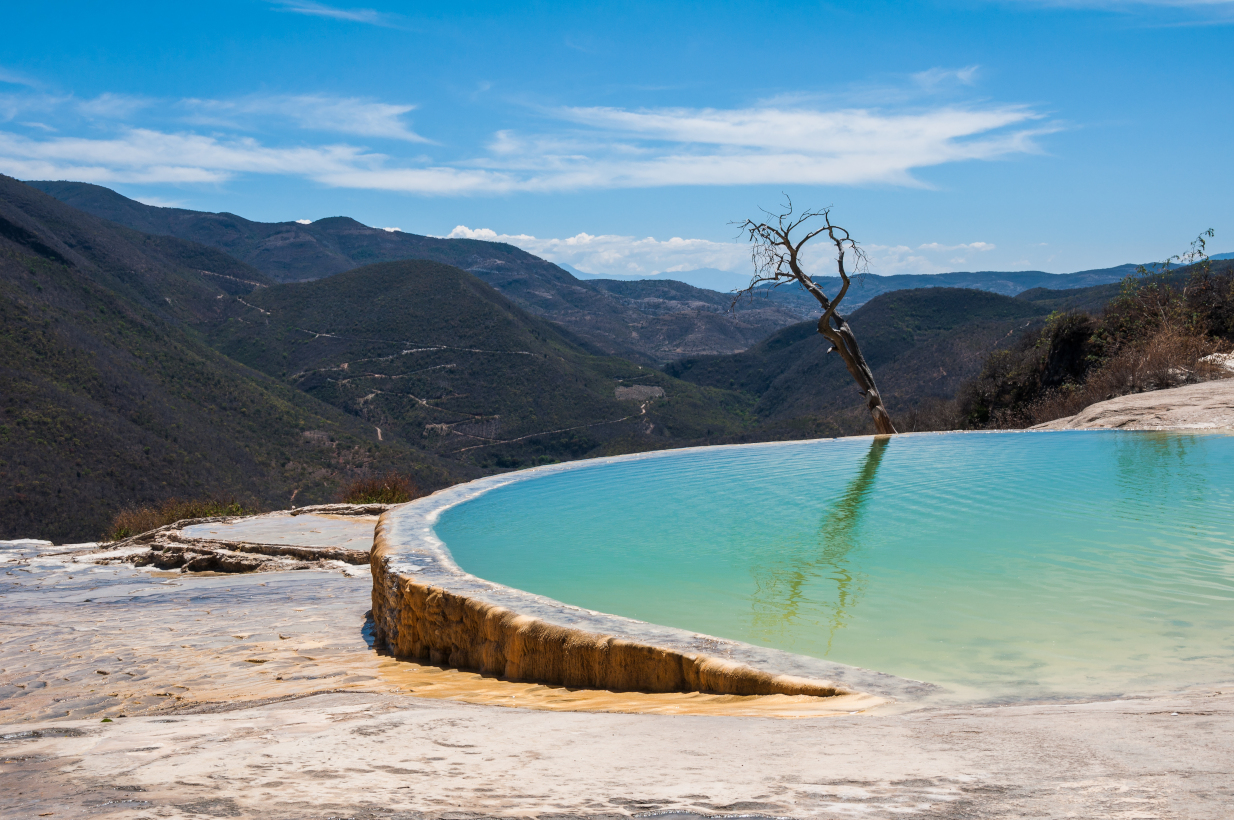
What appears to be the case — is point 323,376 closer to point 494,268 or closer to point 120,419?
point 120,419

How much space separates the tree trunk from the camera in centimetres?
1352

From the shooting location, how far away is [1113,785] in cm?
135

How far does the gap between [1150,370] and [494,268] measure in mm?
150489

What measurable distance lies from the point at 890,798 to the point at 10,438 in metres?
30.0

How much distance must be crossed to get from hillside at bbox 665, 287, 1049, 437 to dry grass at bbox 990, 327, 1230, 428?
17.2 m

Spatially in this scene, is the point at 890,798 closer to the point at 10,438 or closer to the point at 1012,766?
the point at 1012,766

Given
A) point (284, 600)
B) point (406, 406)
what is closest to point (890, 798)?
point (284, 600)

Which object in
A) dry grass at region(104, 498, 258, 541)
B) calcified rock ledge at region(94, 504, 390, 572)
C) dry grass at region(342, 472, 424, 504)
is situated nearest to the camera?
calcified rock ledge at region(94, 504, 390, 572)

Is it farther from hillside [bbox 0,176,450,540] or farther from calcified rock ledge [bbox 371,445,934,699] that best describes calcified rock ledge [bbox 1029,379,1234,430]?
hillside [bbox 0,176,450,540]

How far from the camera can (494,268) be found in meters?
156

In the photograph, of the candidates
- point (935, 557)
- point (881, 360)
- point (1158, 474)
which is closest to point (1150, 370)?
point (1158, 474)

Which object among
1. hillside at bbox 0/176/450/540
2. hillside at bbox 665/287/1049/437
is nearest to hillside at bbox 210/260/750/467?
hillside at bbox 665/287/1049/437

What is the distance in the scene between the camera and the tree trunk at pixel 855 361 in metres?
13.5

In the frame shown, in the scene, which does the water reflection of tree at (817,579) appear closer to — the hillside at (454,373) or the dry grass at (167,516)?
the dry grass at (167,516)
